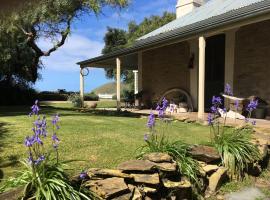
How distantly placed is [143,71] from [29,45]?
9.60 metres

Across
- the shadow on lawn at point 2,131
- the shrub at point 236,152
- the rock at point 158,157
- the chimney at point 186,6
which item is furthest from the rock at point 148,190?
the chimney at point 186,6

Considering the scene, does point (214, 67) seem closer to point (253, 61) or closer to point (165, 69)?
point (253, 61)

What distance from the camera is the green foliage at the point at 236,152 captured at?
5.67 meters

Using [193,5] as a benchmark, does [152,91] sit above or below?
below

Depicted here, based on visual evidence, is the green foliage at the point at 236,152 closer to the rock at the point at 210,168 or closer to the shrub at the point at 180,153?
the rock at the point at 210,168

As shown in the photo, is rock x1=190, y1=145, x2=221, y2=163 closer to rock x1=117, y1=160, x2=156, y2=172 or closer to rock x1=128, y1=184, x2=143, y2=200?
rock x1=117, y1=160, x2=156, y2=172

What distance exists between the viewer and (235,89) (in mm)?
12633

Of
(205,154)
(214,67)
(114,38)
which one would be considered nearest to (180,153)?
(205,154)

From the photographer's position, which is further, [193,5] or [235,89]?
[193,5]

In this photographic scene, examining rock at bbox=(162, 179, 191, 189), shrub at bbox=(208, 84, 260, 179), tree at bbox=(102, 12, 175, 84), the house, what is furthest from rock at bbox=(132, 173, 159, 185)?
tree at bbox=(102, 12, 175, 84)

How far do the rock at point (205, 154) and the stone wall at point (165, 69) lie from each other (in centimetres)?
949

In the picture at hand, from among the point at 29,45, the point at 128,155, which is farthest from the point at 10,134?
the point at 29,45

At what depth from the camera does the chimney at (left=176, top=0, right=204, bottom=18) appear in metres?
20.1

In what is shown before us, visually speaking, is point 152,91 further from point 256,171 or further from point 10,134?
point 256,171
